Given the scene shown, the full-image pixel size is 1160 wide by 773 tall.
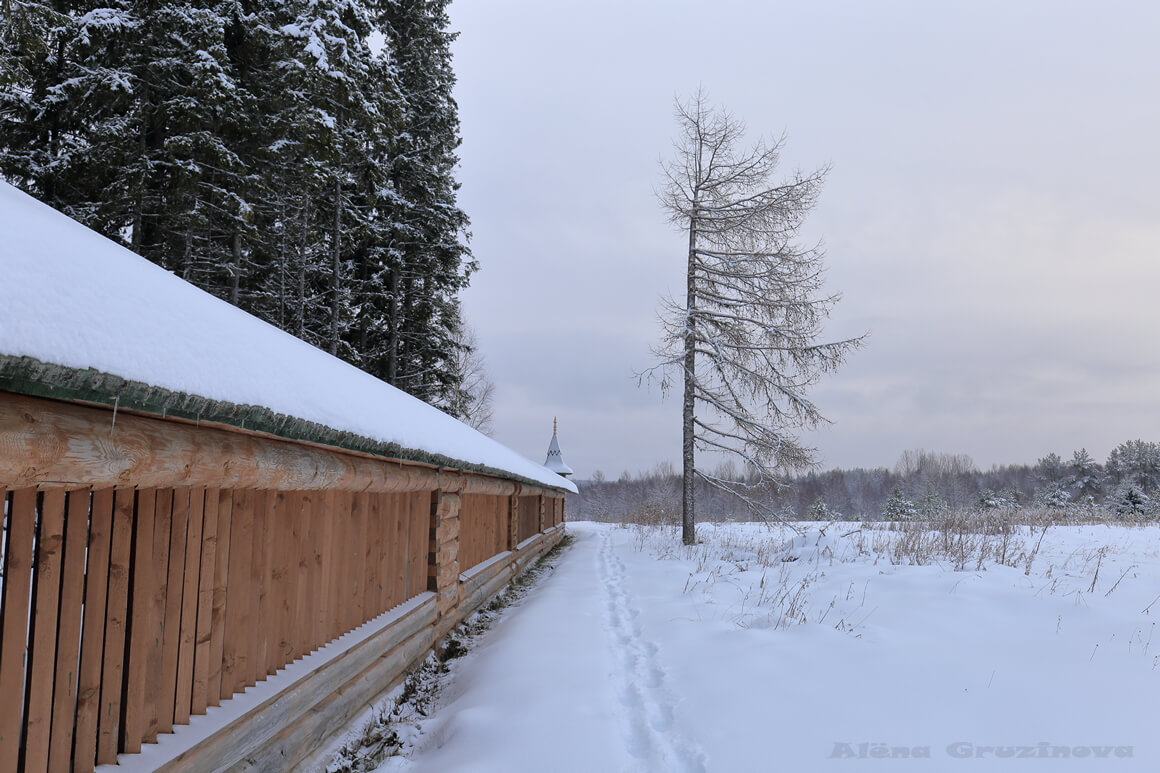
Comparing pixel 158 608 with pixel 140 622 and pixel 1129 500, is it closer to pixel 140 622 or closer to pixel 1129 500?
pixel 140 622

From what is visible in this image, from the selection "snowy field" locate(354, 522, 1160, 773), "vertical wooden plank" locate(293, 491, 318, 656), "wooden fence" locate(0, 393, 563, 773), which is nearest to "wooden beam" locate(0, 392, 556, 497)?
"wooden fence" locate(0, 393, 563, 773)

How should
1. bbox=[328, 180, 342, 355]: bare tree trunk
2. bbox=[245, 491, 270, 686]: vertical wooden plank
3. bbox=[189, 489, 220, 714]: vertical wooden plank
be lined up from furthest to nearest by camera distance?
bbox=[328, 180, 342, 355]: bare tree trunk, bbox=[245, 491, 270, 686]: vertical wooden plank, bbox=[189, 489, 220, 714]: vertical wooden plank

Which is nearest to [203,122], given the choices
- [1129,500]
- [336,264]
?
[336,264]

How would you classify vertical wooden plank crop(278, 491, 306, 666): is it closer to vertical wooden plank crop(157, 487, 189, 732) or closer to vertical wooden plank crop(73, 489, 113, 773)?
vertical wooden plank crop(157, 487, 189, 732)

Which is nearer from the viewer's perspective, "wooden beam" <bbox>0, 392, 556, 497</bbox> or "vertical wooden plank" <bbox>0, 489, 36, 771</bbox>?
"wooden beam" <bbox>0, 392, 556, 497</bbox>

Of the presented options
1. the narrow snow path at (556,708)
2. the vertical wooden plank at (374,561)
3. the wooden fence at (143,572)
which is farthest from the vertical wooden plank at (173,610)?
the vertical wooden plank at (374,561)

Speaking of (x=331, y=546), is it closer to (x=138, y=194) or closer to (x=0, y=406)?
(x=0, y=406)

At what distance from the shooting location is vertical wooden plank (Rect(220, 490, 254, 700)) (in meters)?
3.17

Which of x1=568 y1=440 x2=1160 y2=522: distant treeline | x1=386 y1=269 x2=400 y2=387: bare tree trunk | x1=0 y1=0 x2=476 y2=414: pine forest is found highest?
x1=0 y1=0 x2=476 y2=414: pine forest

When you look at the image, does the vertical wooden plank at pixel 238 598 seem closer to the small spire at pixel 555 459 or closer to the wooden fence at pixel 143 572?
the wooden fence at pixel 143 572

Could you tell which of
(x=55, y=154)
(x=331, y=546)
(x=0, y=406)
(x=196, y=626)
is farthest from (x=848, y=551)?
(x=55, y=154)

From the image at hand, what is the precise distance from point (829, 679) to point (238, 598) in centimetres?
404

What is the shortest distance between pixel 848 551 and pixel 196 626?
32.7 feet

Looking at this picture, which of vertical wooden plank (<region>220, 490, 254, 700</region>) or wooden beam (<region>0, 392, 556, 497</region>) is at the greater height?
wooden beam (<region>0, 392, 556, 497</region>)
